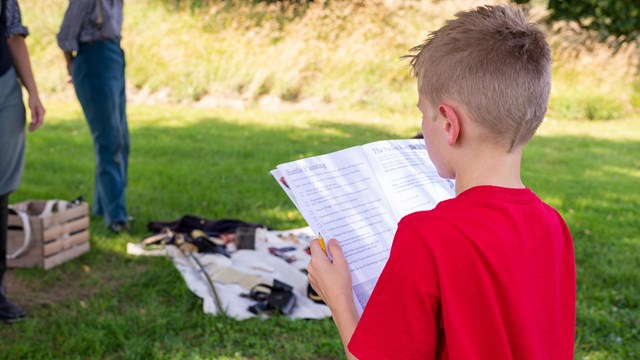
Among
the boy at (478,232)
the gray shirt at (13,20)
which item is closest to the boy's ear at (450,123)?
the boy at (478,232)

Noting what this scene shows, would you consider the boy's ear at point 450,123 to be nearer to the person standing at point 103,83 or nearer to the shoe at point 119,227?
the person standing at point 103,83

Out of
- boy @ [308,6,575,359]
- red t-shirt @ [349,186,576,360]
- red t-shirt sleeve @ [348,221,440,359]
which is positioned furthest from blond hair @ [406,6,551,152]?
red t-shirt sleeve @ [348,221,440,359]

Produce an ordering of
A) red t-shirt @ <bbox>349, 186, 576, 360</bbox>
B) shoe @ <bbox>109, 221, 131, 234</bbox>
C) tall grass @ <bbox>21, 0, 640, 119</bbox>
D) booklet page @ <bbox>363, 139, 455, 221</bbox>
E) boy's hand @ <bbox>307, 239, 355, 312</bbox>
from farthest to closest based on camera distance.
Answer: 1. tall grass @ <bbox>21, 0, 640, 119</bbox>
2. shoe @ <bbox>109, 221, 131, 234</bbox>
3. booklet page @ <bbox>363, 139, 455, 221</bbox>
4. boy's hand @ <bbox>307, 239, 355, 312</bbox>
5. red t-shirt @ <bbox>349, 186, 576, 360</bbox>

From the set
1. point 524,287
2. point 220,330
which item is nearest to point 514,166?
point 524,287

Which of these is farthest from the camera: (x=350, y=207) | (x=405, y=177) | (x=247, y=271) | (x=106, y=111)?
(x=106, y=111)

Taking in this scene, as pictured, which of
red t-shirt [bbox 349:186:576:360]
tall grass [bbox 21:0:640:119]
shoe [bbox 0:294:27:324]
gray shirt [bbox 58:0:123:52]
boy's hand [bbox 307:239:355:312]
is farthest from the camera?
tall grass [bbox 21:0:640:119]

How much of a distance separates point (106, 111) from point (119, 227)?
91 cm

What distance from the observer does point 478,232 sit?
150cm

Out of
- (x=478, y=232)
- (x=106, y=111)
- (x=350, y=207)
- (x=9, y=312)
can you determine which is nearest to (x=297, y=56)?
(x=106, y=111)

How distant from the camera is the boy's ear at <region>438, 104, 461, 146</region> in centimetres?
156

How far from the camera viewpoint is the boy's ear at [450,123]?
156cm

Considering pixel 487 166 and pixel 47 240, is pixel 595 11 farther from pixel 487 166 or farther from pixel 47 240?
pixel 487 166

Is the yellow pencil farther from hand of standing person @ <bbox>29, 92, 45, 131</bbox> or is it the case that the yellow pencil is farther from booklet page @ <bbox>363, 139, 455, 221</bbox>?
hand of standing person @ <bbox>29, 92, 45, 131</bbox>

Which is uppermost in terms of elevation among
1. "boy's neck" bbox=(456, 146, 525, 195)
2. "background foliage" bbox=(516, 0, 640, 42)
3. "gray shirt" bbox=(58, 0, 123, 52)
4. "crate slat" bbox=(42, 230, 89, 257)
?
"boy's neck" bbox=(456, 146, 525, 195)
